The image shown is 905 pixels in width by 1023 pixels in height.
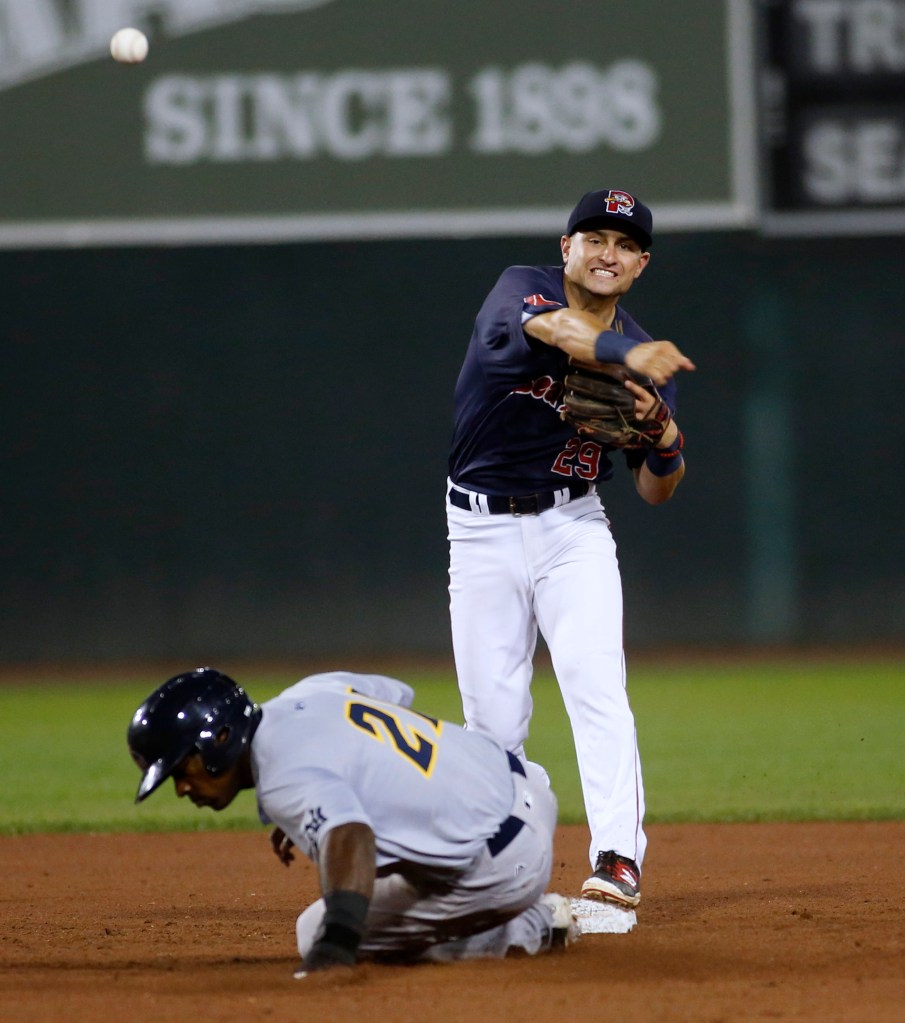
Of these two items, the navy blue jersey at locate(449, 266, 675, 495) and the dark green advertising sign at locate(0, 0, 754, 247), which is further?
the dark green advertising sign at locate(0, 0, 754, 247)

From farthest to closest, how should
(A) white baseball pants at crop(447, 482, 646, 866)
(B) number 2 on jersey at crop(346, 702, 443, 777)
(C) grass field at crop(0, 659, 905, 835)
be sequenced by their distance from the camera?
(C) grass field at crop(0, 659, 905, 835)
(A) white baseball pants at crop(447, 482, 646, 866)
(B) number 2 on jersey at crop(346, 702, 443, 777)

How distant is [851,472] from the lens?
11242mm

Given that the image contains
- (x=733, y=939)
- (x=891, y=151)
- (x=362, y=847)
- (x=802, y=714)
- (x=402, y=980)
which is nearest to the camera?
(x=362, y=847)

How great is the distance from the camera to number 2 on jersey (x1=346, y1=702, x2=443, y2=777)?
3072 mm

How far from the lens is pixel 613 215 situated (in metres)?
3.78

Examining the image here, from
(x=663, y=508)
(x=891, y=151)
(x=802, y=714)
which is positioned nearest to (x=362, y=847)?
(x=802, y=714)

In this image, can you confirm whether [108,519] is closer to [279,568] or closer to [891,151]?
[279,568]

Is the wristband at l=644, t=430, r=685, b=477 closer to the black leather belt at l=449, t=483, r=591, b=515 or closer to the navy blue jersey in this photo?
the navy blue jersey

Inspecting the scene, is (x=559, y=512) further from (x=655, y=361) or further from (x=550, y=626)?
(x=655, y=361)

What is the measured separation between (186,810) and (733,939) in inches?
135

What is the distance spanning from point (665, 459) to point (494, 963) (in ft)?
4.44

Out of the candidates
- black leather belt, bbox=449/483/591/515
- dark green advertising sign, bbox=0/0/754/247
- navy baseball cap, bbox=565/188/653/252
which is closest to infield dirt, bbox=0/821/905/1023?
black leather belt, bbox=449/483/591/515

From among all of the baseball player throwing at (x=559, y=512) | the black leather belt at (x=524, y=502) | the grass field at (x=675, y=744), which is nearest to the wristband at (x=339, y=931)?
the baseball player throwing at (x=559, y=512)

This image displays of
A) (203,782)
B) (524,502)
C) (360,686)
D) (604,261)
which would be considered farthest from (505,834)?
(604,261)
